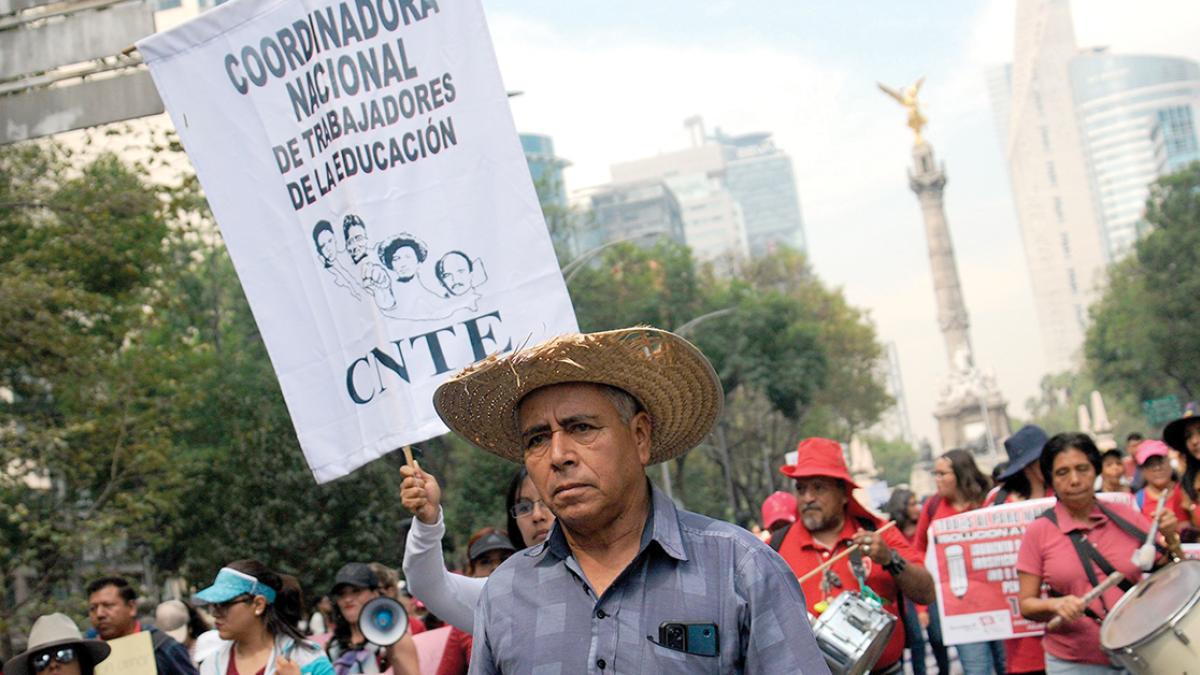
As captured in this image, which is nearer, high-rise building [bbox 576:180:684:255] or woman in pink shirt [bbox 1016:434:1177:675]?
woman in pink shirt [bbox 1016:434:1177:675]

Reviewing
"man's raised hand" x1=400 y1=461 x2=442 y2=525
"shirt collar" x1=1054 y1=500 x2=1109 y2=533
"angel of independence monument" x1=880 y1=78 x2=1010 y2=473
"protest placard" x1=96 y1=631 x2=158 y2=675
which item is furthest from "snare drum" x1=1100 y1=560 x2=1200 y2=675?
"angel of independence monument" x1=880 y1=78 x2=1010 y2=473

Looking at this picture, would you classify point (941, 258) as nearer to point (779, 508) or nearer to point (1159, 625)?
point (779, 508)

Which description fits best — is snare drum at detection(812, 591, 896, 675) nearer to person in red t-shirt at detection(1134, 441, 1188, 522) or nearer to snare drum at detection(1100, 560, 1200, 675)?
snare drum at detection(1100, 560, 1200, 675)

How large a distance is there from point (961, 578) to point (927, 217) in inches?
3374

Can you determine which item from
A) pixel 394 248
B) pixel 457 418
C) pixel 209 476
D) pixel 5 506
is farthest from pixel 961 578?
pixel 209 476

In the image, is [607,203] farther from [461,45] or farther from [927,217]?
[461,45]

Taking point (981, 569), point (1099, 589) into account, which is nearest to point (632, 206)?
point (981, 569)

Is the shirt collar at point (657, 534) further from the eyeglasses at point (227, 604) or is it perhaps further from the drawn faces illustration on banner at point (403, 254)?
the eyeglasses at point (227, 604)

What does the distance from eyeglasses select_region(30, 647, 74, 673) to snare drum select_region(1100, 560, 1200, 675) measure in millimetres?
4298

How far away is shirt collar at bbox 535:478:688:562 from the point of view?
3.25 metres

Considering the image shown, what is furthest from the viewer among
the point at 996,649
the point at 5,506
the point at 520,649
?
the point at 5,506

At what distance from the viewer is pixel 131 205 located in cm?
1950

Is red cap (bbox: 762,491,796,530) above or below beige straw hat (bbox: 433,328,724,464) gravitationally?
below

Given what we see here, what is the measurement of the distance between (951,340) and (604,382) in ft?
293
